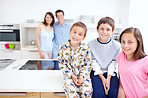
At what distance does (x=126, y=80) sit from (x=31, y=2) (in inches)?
125

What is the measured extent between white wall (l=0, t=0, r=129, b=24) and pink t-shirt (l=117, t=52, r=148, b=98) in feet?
8.63

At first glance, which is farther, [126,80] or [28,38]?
[28,38]

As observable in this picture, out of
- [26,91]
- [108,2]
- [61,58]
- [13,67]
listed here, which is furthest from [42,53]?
[108,2]

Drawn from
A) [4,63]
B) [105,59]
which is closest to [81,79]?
[105,59]

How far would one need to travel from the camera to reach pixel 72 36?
1386 millimetres

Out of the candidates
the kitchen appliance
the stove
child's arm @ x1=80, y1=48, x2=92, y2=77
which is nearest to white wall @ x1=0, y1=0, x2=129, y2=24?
the kitchen appliance

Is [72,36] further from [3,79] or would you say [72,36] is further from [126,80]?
[3,79]

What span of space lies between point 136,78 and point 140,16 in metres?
2.16

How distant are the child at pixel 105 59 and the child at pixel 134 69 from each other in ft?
0.34

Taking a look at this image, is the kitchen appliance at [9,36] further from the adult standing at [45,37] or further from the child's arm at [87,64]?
the child's arm at [87,64]

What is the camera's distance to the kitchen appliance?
3.29m

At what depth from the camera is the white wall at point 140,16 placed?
2.90 m

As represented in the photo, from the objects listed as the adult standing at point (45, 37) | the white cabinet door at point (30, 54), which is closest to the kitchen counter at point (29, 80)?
the adult standing at point (45, 37)

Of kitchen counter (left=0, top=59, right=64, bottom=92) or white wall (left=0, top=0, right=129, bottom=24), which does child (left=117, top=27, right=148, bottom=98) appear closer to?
kitchen counter (left=0, top=59, right=64, bottom=92)
